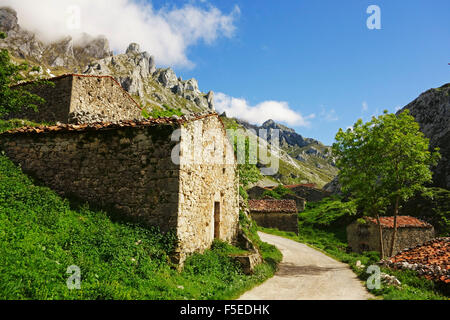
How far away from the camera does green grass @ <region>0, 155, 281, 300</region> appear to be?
529 cm

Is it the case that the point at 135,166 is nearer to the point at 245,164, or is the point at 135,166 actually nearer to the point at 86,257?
the point at 86,257

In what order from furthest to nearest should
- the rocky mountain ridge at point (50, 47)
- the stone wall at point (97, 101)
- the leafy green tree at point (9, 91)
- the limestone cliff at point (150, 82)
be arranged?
the rocky mountain ridge at point (50, 47) < the limestone cliff at point (150, 82) < the stone wall at point (97, 101) < the leafy green tree at point (9, 91)

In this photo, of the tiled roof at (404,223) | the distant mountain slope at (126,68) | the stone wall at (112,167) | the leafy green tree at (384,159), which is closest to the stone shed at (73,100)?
the stone wall at (112,167)

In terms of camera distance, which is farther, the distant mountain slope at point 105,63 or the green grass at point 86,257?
the distant mountain slope at point 105,63

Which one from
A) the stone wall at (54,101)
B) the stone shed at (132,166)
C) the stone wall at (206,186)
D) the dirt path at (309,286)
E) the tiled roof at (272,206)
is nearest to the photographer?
the dirt path at (309,286)

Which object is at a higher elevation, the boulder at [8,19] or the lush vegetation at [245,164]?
the boulder at [8,19]

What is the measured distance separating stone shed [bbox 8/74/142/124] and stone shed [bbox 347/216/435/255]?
79.5 feet

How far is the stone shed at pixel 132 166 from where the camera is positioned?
8984mm

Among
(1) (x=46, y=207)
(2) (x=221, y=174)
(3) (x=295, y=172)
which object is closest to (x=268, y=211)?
(2) (x=221, y=174)

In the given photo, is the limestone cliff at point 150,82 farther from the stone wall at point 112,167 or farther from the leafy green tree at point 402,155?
the stone wall at point 112,167

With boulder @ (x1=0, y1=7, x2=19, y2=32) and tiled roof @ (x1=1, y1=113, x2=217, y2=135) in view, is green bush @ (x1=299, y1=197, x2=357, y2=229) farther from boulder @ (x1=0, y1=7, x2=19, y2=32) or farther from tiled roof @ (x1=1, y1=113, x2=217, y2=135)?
boulder @ (x1=0, y1=7, x2=19, y2=32)

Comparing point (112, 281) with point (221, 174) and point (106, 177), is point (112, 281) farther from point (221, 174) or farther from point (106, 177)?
point (221, 174)

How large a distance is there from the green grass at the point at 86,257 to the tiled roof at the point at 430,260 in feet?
20.6

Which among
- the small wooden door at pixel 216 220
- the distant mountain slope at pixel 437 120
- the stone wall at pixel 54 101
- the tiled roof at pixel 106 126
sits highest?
the distant mountain slope at pixel 437 120
